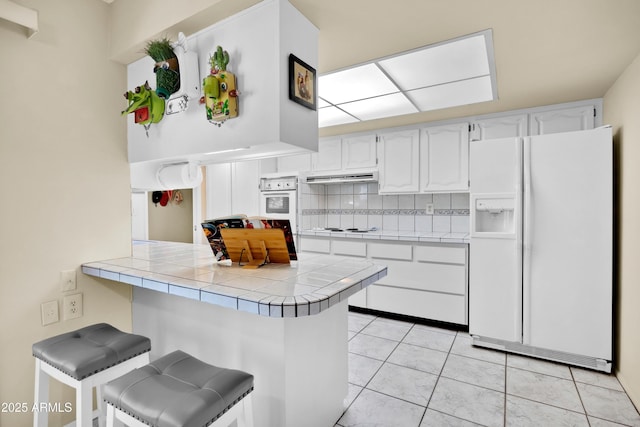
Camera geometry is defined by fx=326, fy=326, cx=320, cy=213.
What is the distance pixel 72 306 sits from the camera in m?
1.76

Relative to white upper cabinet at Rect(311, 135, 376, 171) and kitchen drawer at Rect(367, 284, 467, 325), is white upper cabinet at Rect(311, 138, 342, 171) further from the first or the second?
kitchen drawer at Rect(367, 284, 467, 325)

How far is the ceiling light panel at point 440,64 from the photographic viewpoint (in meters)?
1.88

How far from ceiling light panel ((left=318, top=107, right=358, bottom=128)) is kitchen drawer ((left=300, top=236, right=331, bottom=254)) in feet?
4.45

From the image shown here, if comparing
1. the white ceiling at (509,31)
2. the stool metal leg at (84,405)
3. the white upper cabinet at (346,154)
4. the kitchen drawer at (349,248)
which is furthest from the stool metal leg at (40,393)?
the white upper cabinet at (346,154)

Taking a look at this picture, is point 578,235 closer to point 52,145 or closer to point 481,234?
point 481,234

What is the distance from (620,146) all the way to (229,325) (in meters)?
2.92

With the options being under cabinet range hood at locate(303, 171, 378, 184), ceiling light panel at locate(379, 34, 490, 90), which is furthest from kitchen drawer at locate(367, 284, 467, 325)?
ceiling light panel at locate(379, 34, 490, 90)

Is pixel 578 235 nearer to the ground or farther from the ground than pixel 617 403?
farther from the ground

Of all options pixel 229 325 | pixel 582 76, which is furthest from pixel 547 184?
pixel 229 325

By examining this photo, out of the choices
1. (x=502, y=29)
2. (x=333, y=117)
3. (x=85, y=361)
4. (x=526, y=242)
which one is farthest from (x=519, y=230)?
(x=85, y=361)

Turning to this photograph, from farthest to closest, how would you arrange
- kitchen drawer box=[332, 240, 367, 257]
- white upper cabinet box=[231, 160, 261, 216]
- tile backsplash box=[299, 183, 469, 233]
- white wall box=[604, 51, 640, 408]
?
white upper cabinet box=[231, 160, 261, 216] → tile backsplash box=[299, 183, 469, 233] → kitchen drawer box=[332, 240, 367, 257] → white wall box=[604, 51, 640, 408]

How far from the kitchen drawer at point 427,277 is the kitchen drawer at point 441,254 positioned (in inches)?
A: 2.0

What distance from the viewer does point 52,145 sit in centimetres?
167

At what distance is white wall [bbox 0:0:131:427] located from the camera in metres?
1.54
